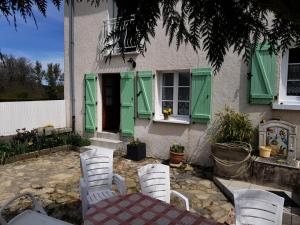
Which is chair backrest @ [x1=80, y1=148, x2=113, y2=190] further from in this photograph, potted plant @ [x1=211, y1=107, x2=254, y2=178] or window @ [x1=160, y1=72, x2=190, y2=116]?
window @ [x1=160, y1=72, x2=190, y2=116]

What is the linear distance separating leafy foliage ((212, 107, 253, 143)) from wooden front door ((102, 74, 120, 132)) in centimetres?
425

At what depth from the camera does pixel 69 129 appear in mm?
9156

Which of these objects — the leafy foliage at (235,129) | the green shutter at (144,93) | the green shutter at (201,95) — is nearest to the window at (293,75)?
the leafy foliage at (235,129)

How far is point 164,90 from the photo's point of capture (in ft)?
24.5

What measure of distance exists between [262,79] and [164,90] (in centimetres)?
272

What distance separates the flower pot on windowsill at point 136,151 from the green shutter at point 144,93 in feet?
2.86

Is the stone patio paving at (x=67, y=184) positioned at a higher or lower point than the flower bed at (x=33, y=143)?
lower

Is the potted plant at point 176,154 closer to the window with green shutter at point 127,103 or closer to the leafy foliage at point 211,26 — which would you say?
the window with green shutter at point 127,103

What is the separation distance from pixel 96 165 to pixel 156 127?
3467 millimetres

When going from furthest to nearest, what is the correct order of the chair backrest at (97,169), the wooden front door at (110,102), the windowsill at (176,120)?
the wooden front door at (110,102)
the windowsill at (176,120)
the chair backrest at (97,169)

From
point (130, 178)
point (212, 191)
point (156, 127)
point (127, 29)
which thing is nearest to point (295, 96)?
point (212, 191)

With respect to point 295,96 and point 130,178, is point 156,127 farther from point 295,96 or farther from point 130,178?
point 295,96

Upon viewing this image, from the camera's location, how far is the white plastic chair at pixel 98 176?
12.4ft

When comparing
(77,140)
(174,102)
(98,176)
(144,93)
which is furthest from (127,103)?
(98,176)
